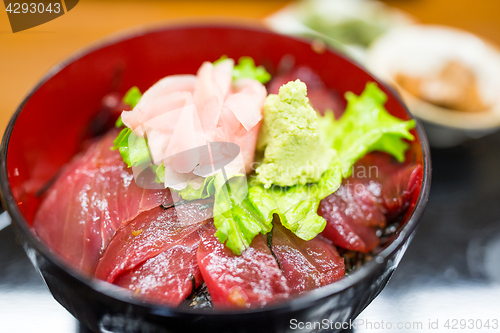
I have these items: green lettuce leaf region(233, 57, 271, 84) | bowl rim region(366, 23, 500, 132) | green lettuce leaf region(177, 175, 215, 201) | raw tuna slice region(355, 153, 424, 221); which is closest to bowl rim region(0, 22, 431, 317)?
raw tuna slice region(355, 153, 424, 221)

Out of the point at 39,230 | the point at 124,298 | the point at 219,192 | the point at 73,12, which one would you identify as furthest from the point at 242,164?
the point at 73,12

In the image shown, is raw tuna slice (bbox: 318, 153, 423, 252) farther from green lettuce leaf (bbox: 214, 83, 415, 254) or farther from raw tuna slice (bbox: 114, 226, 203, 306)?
raw tuna slice (bbox: 114, 226, 203, 306)

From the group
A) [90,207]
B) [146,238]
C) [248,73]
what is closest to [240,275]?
[146,238]

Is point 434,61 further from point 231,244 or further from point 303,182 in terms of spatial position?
point 231,244

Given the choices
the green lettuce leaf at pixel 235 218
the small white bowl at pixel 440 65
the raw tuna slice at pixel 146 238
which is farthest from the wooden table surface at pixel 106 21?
the green lettuce leaf at pixel 235 218

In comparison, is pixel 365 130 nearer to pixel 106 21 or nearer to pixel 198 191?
pixel 198 191

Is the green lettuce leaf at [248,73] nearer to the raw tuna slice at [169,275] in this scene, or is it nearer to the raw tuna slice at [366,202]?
the raw tuna slice at [366,202]
